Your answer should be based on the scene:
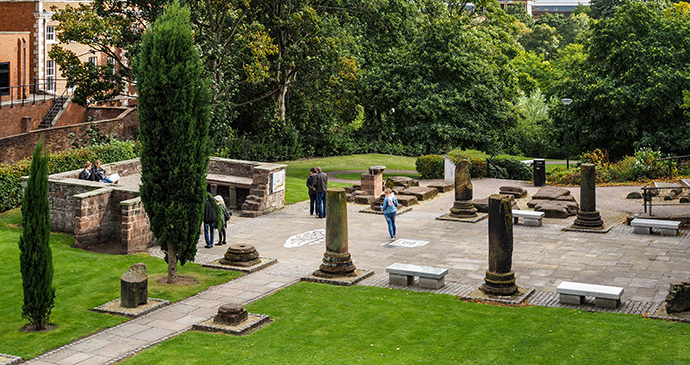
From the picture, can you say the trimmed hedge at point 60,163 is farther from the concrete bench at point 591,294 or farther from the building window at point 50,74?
the building window at point 50,74

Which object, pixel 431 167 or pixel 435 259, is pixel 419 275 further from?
pixel 431 167

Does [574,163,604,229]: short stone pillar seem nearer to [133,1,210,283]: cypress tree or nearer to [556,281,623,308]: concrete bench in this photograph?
[556,281,623,308]: concrete bench

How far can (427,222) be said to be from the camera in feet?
73.4

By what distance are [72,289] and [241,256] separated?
12.4 feet

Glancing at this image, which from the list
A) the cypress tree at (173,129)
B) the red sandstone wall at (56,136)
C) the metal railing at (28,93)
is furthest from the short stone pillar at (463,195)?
the metal railing at (28,93)

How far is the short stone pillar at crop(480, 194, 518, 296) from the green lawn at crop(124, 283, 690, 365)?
29.0 inches

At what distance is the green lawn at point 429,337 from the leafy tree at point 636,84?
21874mm

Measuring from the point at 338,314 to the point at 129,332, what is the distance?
3.74 metres

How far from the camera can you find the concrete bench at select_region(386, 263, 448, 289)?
15.0 meters

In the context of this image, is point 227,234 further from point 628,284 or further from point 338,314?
point 628,284

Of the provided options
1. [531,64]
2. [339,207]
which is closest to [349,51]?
[339,207]

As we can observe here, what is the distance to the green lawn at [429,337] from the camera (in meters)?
11.1

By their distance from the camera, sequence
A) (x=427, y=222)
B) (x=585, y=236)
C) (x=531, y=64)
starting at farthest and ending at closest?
(x=531, y=64)
(x=427, y=222)
(x=585, y=236)

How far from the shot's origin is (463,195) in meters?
22.8
